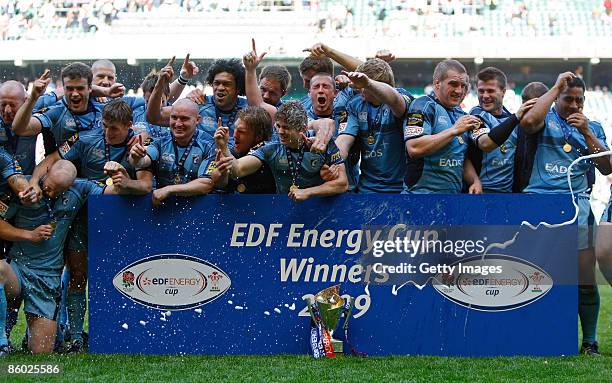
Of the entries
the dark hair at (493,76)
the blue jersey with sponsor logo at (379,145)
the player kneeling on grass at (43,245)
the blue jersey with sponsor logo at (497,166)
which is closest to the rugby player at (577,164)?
the blue jersey with sponsor logo at (497,166)

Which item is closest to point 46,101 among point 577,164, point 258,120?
point 258,120

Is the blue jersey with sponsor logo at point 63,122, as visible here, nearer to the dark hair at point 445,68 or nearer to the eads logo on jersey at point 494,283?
the dark hair at point 445,68

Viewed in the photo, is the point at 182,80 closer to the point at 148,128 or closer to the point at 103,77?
the point at 103,77

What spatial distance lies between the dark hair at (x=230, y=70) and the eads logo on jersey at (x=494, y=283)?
1.99 meters

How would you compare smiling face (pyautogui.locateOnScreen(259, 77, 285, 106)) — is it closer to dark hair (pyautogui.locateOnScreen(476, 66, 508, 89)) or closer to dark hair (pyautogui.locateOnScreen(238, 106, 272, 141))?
dark hair (pyautogui.locateOnScreen(238, 106, 272, 141))

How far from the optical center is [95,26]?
91.1 feet

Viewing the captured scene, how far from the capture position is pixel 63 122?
647 cm

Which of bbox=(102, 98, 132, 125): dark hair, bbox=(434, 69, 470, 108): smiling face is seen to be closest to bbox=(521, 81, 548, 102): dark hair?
bbox=(434, 69, 470, 108): smiling face

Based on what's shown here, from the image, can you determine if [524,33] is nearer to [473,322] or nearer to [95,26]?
[95,26]

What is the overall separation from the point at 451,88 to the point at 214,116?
1.67m

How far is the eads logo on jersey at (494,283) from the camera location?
5.85 m

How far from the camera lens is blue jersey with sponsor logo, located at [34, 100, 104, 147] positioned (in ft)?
21.1

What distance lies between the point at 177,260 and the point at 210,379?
100 cm

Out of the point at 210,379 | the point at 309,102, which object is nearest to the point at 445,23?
the point at 309,102
